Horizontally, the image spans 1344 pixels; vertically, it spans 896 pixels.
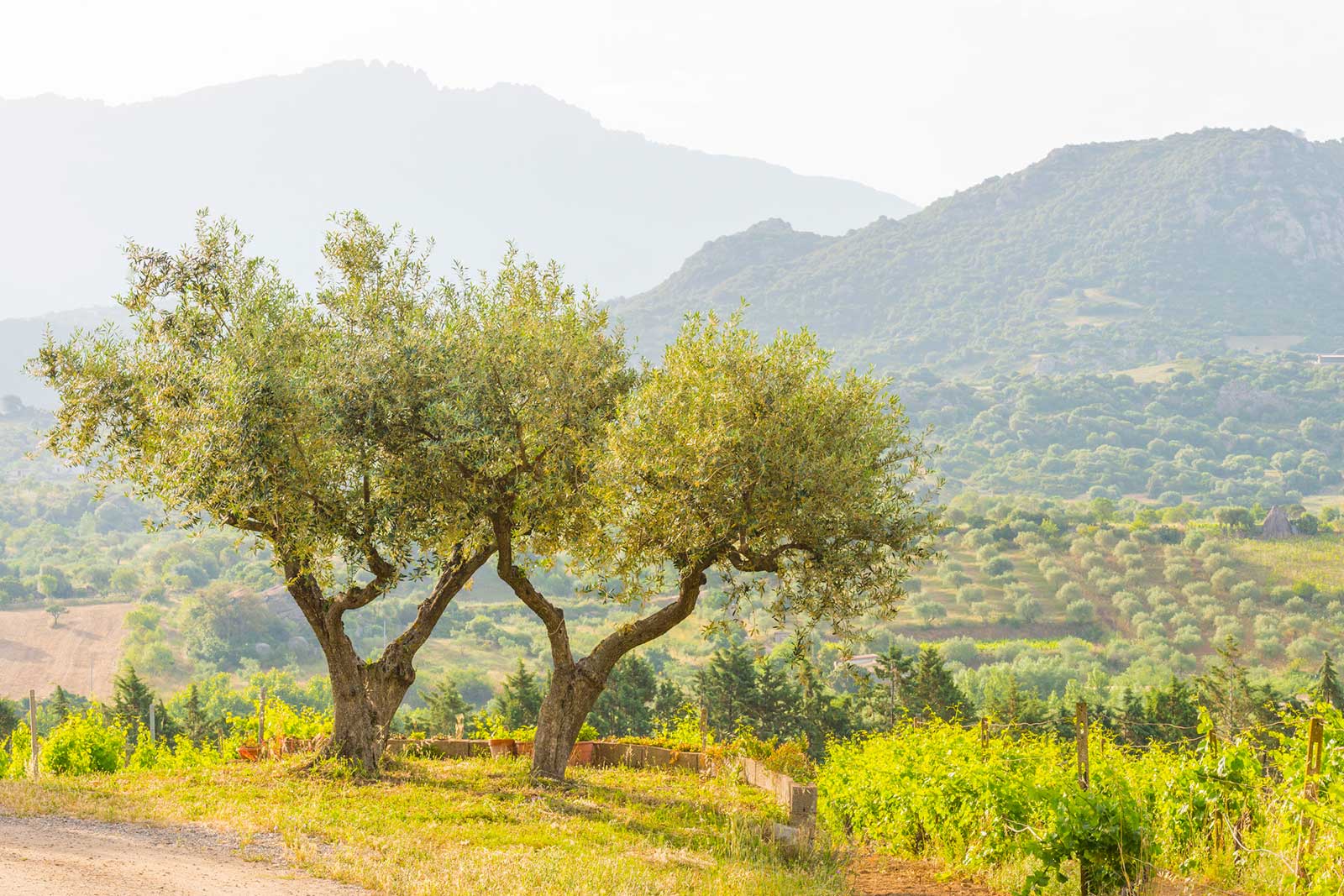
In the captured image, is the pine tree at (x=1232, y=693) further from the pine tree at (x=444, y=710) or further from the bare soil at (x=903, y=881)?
the bare soil at (x=903, y=881)

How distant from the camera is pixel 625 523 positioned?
16.5 meters

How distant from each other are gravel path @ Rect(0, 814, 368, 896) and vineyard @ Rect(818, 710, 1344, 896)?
6.85 meters

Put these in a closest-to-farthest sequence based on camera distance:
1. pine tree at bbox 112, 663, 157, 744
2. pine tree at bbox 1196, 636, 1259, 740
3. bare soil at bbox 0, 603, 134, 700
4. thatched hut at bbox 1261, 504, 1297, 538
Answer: pine tree at bbox 1196, 636, 1259, 740, pine tree at bbox 112, 663, 157, 744, bare soil at bbox 0, 603, 134, 700, thatched hut at bbox 1261, 504, 1297, 538

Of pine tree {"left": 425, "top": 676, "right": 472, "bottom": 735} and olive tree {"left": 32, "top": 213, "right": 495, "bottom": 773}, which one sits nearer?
olive tree {"left": 32, "top": 213, "right": 495, "bottom": 773}

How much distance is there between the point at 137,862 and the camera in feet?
36.5

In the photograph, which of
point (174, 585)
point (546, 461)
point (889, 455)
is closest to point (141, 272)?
point (546, 461)

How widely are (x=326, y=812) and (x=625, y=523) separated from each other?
229 inches

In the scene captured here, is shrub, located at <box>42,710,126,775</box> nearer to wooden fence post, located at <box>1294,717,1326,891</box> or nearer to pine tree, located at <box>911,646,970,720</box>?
wooden fence post, located at <box>1294,717,1326,891</box>

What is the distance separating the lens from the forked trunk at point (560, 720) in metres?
18.8

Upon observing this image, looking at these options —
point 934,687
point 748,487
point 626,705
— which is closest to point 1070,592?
point 934,687

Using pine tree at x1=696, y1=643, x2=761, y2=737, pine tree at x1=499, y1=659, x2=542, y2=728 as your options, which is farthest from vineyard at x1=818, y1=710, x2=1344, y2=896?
pine tree at x1=499, y1=659, x2=542, y2=728

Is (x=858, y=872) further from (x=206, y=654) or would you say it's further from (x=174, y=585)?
(x=174, y=585)

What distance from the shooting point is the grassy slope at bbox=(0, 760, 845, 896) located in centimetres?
1130

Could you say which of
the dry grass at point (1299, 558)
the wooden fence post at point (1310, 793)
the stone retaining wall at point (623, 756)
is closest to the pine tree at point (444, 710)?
the stone retaining wall at point (623, 756)
